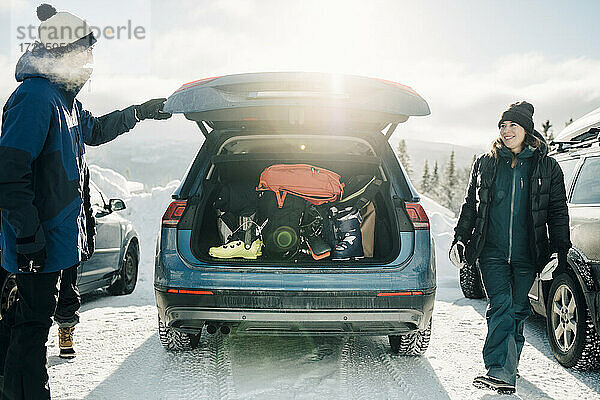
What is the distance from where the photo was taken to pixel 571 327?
4.19 metres

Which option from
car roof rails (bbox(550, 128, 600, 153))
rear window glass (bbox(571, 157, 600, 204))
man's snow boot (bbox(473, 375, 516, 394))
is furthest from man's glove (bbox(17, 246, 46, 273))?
car roof rails (bbox(550, 128, 600, 153))

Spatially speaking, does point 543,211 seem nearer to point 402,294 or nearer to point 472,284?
point 402,294

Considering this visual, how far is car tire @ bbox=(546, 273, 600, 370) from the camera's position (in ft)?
13.1

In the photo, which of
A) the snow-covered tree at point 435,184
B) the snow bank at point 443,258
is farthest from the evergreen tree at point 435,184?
the snow bank at point 443,258

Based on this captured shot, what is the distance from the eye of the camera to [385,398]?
346cm

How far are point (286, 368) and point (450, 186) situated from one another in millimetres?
87775

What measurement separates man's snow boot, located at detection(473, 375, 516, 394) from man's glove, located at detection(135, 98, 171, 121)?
2.78 metres

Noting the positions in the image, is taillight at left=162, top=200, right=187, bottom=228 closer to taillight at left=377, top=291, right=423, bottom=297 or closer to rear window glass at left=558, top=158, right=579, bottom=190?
taillight at left=377, top=291, right=423, bottom=297

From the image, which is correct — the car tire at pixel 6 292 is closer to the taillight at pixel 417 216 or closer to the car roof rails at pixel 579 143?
the taillight at pixel 417 216

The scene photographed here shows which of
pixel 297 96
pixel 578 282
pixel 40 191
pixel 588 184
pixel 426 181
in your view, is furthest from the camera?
pixel 426 181

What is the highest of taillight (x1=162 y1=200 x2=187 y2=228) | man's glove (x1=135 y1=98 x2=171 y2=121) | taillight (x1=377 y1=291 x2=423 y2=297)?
man's glove (x1=135 y1=98 x2=171 y2=121)

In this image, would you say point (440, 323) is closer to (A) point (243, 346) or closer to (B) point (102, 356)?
(A) point (243, 346)

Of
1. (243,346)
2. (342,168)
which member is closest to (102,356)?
(243,346)

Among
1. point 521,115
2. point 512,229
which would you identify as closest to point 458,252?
point 512,229
